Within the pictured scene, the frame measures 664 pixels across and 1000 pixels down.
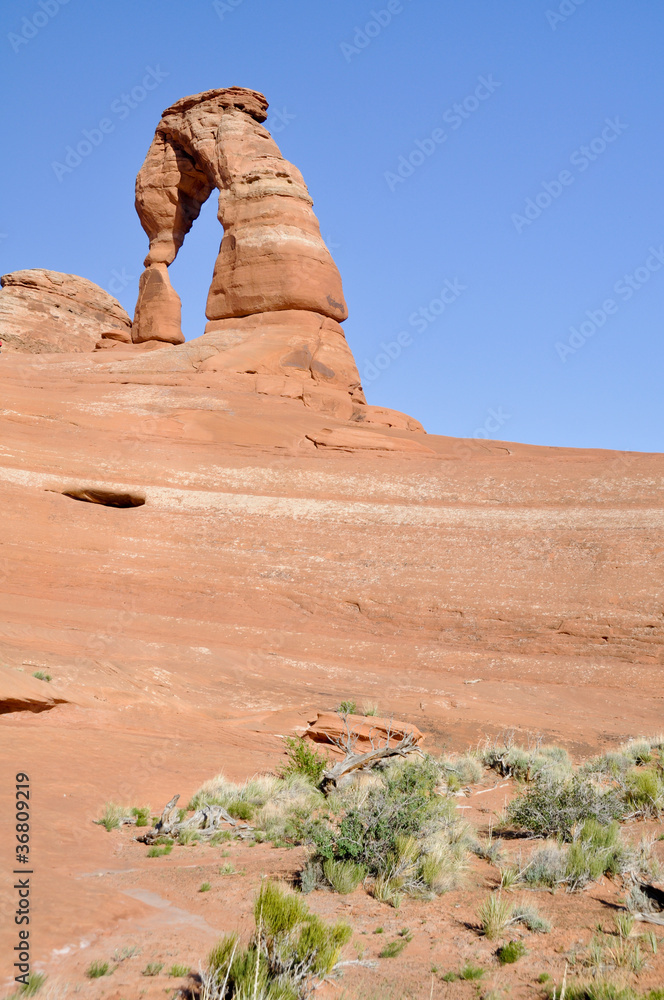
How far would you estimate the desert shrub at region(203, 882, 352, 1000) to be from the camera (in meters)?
4.00

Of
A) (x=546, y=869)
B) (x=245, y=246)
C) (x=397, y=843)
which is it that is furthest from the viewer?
(x=245, y=246)

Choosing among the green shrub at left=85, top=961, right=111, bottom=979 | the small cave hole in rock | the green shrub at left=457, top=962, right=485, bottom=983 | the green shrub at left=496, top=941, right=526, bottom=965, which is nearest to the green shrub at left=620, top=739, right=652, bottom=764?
the green shrub at left=496, top=941, right=526, bottom=965

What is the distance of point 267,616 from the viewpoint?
696 inches

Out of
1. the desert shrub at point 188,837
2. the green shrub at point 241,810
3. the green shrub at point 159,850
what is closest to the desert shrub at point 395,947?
the green shrub at point 159,850

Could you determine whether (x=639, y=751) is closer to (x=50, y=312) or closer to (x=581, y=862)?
(x=581, y=862)

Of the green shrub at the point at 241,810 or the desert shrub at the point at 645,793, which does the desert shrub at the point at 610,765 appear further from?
the green shrub at the point at 241,810

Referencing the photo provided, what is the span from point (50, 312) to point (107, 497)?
29.3 metres

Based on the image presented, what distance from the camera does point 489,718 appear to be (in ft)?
46.0

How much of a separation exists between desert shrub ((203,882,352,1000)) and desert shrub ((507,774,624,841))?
3.60 m

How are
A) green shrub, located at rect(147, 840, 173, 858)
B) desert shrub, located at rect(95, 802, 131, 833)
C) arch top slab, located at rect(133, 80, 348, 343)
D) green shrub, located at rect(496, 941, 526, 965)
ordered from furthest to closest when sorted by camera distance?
1. arch top slab, located at rect(133, 80, 348, 343)
2. desert shrub, located at rect(95, 802, 131, 833)
3. green shrub, located at rect(147, 840, 173, 858)
4. green shrub, located at rect(496, 941, 526, 965)

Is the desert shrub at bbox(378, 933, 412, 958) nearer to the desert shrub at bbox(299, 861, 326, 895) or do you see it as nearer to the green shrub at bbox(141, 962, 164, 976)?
the desert shrub at bbox(299, 861, 326, 895)

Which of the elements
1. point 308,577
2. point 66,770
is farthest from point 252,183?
point 66,770

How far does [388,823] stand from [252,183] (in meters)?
31.2

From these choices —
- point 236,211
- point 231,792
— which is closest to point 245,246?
point 236,211
